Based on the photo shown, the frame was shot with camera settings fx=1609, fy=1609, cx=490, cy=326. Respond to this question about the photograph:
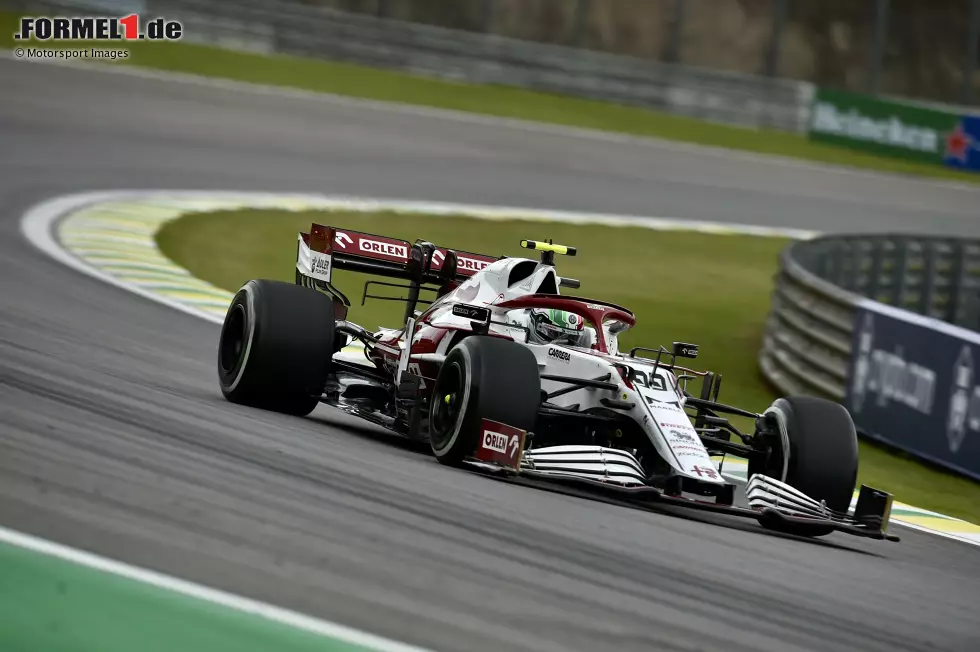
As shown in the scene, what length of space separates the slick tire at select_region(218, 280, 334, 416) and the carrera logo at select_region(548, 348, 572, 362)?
5.01 feet

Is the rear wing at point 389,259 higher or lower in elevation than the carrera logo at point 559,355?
higher

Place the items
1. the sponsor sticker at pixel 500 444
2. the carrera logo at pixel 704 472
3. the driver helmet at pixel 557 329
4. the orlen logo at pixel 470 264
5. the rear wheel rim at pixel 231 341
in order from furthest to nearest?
the orlen logo at pixel 470 264, the rear wheel rim at pixel 231 341, the driver helmet at pixel 557 329, the carrera logo at pixel 704 472, the sponsor sticker at pixel 500 444

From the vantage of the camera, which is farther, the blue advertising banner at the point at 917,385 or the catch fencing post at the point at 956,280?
the catch fencing post at the point at 956,280

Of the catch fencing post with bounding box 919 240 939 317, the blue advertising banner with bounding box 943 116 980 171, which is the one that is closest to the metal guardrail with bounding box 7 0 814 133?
the blue advertising banner with bounding box 943 116 980 171

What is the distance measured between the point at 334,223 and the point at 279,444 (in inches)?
533

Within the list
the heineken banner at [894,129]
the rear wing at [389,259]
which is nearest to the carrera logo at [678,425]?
the rear wing at [389,259]

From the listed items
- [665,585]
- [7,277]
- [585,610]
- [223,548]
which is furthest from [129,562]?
[7,277]

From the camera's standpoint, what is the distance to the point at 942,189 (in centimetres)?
3381

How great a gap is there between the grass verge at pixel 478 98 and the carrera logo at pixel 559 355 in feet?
82.8

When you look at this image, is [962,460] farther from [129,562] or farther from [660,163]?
[660,163]

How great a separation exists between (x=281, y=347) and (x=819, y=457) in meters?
3.31

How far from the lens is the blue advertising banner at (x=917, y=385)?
12.7m

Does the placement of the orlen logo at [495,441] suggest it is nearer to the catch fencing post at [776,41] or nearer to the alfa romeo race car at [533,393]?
the alfa romeo race car at [533,393]

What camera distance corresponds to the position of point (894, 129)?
37.4 meters
